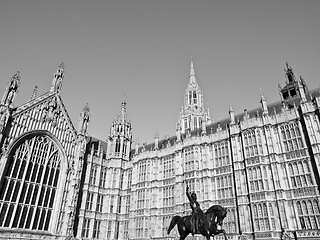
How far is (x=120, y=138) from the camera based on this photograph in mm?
49656

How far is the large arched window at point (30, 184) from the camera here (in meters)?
32.0

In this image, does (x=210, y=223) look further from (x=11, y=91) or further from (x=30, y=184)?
(x=11, y=91)

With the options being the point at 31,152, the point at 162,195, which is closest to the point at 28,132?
the point at 31,152

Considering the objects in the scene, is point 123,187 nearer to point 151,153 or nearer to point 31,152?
point 151,153

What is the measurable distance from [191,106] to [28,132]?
191ft

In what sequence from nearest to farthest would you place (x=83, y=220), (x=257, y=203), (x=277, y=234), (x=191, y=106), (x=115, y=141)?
(x=277, y=234)
(x=257, y=203)
(x=83, y=220)
(x=115, y=141)
(x=191, y=106)

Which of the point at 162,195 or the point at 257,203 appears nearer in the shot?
the point at 257,203

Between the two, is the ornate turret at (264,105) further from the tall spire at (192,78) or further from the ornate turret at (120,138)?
the tall spire at (192,78)

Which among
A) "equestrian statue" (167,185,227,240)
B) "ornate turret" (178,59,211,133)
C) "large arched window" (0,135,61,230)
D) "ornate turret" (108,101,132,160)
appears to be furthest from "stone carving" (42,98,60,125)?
"ornate turret" (178,59,211,133)

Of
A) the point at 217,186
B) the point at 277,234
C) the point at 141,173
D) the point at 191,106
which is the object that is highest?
the point at 191,106

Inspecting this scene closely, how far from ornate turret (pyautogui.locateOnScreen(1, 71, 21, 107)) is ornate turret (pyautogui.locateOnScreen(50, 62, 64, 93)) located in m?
5.46

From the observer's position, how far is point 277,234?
28016 mm

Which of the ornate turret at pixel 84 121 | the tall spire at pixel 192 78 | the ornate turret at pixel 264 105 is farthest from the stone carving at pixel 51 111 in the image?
the tall spire at pixel 192 78

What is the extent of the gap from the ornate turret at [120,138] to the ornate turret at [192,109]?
30666 millimetres
